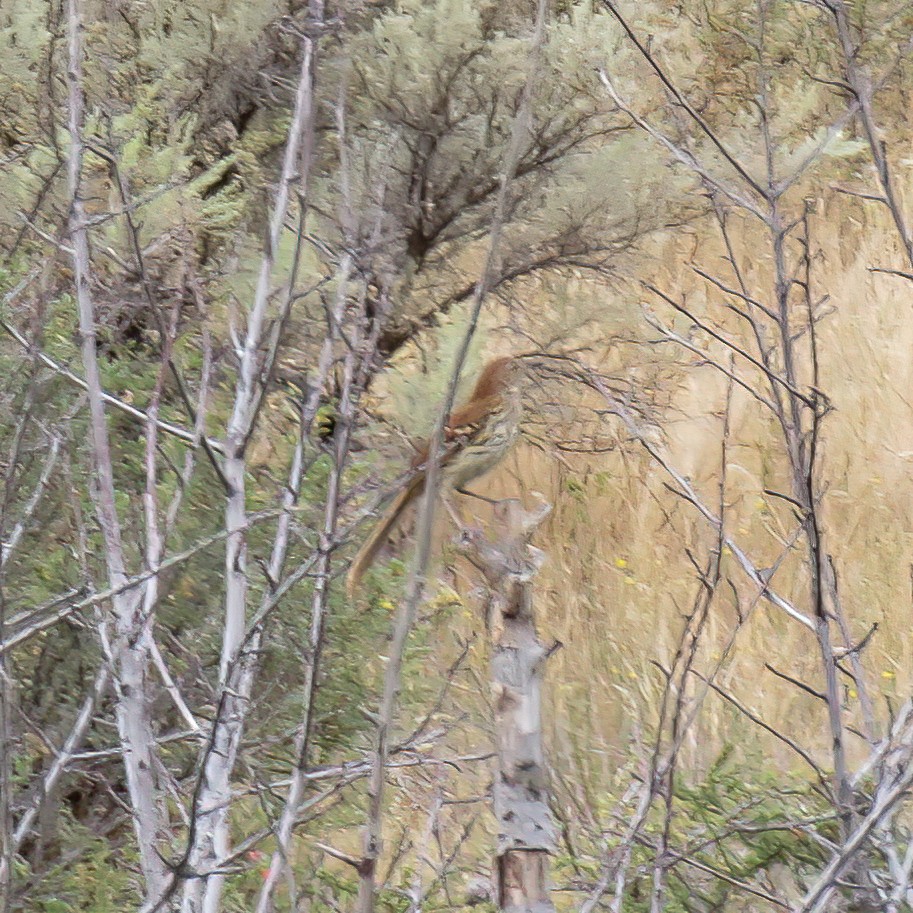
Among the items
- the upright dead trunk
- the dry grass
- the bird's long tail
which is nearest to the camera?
the upright dead trunk

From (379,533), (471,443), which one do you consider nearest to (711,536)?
(471,443)

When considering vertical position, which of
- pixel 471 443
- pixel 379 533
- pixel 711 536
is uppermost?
pixel 471 443

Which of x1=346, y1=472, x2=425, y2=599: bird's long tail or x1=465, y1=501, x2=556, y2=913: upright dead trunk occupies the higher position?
x1=465, y1=501, x2=556, y2=913: upright dead trunk

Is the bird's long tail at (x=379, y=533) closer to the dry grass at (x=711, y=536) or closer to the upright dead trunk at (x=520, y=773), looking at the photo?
the dry grass at (x=711, y=536)

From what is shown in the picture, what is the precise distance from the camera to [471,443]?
4035mm

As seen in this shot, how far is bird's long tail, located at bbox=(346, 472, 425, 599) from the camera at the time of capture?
3.70m

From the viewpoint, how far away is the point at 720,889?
2689mm

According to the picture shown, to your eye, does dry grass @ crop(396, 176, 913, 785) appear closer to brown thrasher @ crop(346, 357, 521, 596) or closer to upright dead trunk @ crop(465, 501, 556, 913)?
brown thrasher @ crop(346, 357, 521, 596)

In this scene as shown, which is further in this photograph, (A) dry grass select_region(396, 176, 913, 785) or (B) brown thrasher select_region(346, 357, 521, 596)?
(A) dry grass select_region(396, 176, 913, 785)

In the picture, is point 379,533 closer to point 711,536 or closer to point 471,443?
point 471,443

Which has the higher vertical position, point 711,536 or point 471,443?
point 471,443

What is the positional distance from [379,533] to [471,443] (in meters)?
0.51

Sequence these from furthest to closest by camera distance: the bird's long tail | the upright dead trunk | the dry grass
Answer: the dry grass, the bird's long tail, the upright dead trunk

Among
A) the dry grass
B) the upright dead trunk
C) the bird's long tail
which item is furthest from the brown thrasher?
the upright dead trunk
